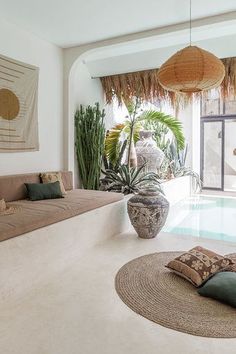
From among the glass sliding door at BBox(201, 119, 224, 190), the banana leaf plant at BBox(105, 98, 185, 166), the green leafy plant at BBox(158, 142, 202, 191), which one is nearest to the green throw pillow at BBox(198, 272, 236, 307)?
the banana leaf plant at BBox(105, 98, 185, 166)

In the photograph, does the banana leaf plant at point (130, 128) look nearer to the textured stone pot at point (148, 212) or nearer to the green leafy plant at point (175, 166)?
the green leafy plant at point (175, 166)

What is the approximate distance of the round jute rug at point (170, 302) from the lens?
2.06 metres

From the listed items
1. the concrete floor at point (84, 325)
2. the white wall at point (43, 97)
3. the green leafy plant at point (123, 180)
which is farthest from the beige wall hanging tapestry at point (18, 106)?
the concrete floor at point (84, 325)

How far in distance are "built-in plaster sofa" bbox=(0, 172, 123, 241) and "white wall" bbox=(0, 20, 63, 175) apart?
30 centimetres

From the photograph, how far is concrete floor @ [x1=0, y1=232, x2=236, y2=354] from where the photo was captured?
1.85m

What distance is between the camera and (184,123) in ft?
28.3

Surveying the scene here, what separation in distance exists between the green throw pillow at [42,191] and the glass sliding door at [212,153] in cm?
599

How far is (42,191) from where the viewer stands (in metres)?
3.86

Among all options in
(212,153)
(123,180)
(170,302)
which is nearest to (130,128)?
(123,180)

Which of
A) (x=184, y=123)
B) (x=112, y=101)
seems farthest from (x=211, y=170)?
(x=112, y=101)

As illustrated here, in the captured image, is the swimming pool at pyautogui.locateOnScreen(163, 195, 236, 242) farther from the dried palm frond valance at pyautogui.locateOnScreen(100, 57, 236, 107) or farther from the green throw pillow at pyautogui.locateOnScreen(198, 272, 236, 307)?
the dried palm frond valance at pyautogui.locateOnScreen(100, 57, 236, 107)

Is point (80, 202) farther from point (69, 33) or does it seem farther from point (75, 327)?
point (69, 33)

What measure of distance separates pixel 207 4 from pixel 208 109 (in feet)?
18.7

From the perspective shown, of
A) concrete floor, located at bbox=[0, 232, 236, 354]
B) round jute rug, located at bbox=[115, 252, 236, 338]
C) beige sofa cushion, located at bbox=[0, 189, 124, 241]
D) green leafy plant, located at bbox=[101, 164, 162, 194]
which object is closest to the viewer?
concrete floor, located at bbox=[0, 232, 236, 354]
